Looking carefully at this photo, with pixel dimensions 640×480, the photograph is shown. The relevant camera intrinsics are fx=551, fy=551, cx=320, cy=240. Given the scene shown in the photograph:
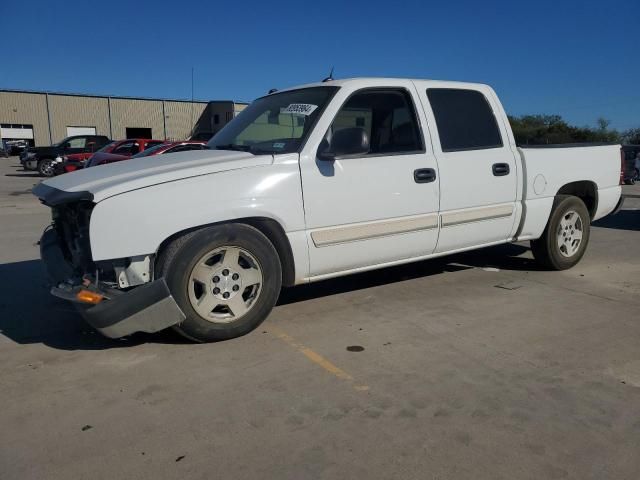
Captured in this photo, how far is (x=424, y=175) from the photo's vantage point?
4535mm

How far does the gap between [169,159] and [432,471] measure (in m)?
2.92

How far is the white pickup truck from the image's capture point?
347 cm

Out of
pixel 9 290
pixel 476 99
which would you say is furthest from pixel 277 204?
pixel 9 290

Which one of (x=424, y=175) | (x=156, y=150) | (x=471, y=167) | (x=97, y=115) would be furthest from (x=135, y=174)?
(x=97, y=115)

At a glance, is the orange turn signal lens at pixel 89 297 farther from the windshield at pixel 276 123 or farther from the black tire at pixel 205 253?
the windshield at pixel 276 123

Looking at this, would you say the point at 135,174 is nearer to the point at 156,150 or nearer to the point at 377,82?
the point at 377,82

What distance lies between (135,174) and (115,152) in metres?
16.0

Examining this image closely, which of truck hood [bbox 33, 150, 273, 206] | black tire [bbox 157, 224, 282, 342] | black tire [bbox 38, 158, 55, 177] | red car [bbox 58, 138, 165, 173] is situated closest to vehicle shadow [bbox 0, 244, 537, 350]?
black tire [bbox 157, 224, 282, 342]

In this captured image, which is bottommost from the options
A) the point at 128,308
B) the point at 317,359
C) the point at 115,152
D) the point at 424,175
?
the point at 317,359

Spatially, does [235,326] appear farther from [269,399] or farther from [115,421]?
[115,421]

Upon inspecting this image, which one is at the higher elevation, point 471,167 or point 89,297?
point 471,167

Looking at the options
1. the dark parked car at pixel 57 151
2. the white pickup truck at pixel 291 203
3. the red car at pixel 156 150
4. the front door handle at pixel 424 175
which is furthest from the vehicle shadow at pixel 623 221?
the dark parked car at pixel 57 151

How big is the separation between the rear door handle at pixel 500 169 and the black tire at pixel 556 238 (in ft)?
3.01

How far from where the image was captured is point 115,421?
Answer: 9.26 ft
